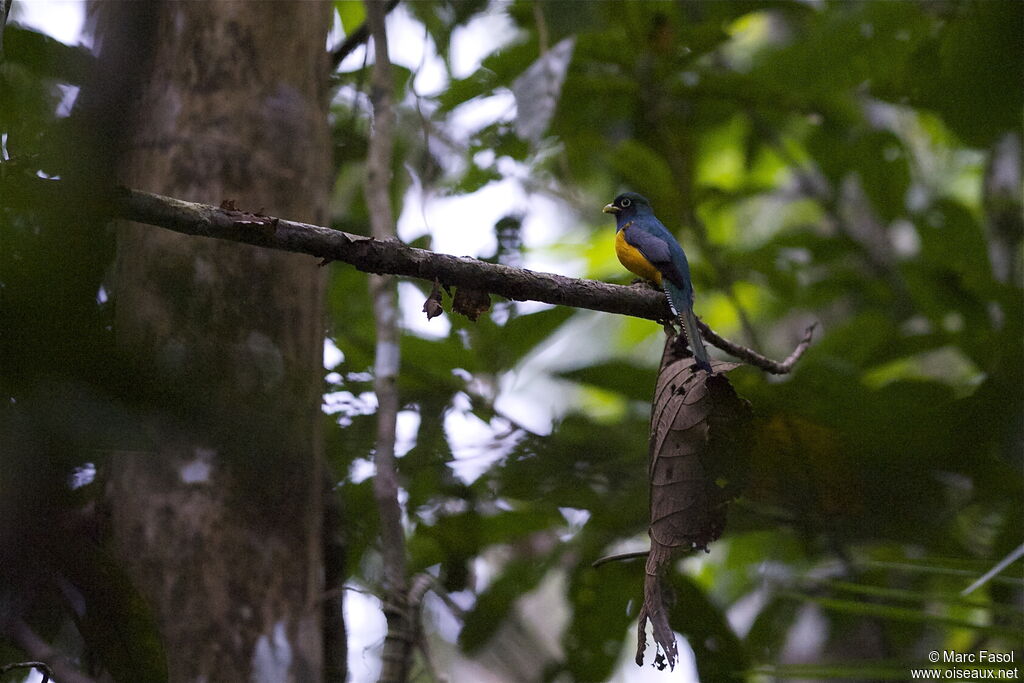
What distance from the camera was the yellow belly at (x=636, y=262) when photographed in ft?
6.96

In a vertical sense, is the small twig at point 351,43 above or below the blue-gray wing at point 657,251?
above

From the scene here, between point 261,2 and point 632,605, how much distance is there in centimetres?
215

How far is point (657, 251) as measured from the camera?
2.10 metres

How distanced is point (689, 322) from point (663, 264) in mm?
347

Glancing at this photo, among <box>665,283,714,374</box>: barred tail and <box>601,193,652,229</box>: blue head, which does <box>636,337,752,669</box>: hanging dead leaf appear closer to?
<box>665,283,714,374</box>: barred tail

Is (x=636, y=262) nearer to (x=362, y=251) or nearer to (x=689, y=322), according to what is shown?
(x=689, y=322)

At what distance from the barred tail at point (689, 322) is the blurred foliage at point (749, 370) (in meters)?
0.21

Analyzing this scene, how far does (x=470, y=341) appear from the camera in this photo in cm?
284

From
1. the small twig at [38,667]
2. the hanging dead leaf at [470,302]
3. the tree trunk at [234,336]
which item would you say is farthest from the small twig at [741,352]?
the small twig at [38,667]

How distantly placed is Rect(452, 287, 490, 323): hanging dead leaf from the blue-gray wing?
0.61 metres

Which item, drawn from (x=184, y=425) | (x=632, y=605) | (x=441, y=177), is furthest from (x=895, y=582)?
(x=184, y=425)

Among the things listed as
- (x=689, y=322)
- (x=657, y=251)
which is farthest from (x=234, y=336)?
(x=657, y=251)

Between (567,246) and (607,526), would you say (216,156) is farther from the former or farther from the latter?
(567,246)

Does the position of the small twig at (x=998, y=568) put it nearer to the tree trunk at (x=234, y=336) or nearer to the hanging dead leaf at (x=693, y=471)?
the hanging dead leaf at (x=693, y=471)
